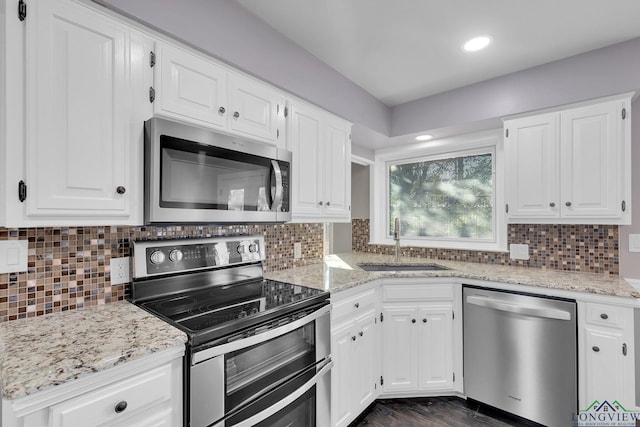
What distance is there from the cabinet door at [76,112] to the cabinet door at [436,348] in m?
2.02

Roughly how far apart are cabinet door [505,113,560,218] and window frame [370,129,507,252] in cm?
39

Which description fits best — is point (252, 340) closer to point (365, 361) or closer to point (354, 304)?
point (354, 304)

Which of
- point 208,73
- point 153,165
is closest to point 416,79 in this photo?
point 208,73

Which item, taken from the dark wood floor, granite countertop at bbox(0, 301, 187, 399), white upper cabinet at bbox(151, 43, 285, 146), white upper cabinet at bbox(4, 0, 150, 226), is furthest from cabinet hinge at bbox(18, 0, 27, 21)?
the dark wood floor

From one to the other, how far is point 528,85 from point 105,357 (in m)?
2.95

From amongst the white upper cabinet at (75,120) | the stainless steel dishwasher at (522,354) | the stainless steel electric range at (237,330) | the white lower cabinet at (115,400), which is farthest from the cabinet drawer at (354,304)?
the white upper cabinet at (75,120)

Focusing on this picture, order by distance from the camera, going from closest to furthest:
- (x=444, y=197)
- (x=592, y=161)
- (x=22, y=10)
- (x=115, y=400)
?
(x=115, y=400), (x=22, y=10), (x=592, y=161), (x=444, y=197)

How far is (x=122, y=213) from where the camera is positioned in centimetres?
128

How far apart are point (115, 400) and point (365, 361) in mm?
1514

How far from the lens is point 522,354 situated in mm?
1984

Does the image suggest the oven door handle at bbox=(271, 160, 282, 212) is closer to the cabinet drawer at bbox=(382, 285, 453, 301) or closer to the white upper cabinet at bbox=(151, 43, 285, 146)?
the white upper cabinet at bbox=(151, 43, 285, 146)

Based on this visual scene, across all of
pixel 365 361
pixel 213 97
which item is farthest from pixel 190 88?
pixel 365 361

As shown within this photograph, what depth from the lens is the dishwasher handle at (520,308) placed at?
187cm

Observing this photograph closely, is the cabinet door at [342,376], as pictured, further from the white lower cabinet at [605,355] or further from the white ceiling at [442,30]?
the white ceiling at [442,30]
